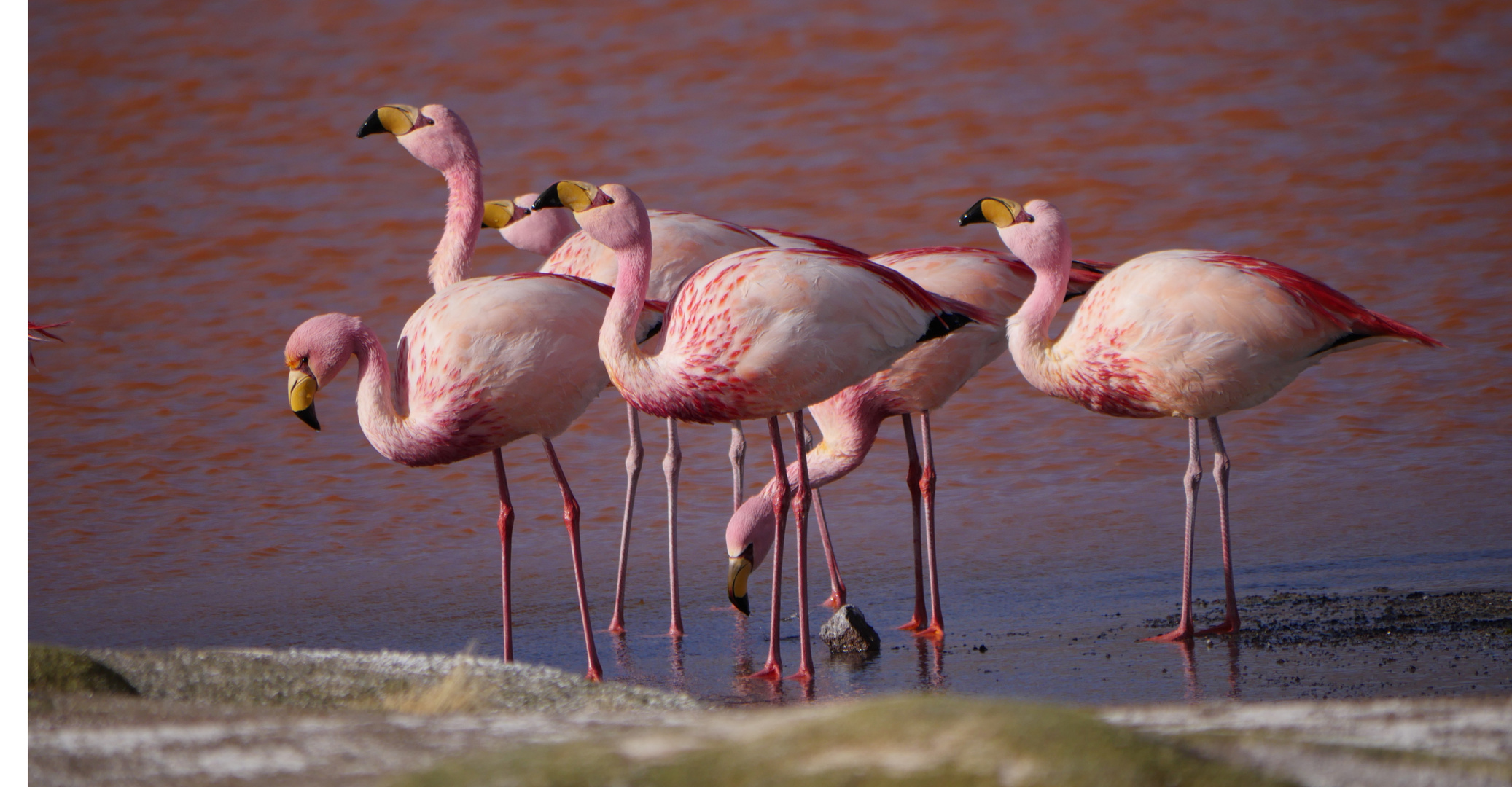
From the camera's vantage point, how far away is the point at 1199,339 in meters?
4.47

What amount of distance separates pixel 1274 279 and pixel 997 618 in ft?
4.29

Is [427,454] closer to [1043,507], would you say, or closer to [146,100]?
[1043,507]

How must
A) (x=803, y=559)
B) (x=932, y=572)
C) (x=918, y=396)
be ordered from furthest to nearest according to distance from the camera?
1. (x=918, y=396)
2. (x=932, y=572)
3. (x=803, y=559)

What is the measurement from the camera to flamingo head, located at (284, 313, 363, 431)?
4.33 metres

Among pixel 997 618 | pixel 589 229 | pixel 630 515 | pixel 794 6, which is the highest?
pixel 794 6

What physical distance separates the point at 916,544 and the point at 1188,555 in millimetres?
837

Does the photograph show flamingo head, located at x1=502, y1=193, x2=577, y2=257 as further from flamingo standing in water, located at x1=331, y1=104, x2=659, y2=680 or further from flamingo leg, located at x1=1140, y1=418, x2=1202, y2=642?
flamingo leg, located at x1=1140, y1=418, x2=1202, y2=642

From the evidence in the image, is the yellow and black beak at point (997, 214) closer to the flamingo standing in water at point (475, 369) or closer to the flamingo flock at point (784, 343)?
the flamingo flock at point (784, 343)

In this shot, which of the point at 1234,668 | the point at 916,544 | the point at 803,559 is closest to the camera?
the point at 1234,668

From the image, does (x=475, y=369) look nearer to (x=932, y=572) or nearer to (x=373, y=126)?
(x=373, y=126)

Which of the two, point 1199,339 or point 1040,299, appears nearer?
point 1199,339

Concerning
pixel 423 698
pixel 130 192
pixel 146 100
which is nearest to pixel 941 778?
pixel 423 698

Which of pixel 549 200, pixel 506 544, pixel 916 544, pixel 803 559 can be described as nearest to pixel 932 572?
pixel 916 544

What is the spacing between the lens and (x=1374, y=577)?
4742 millimetres
